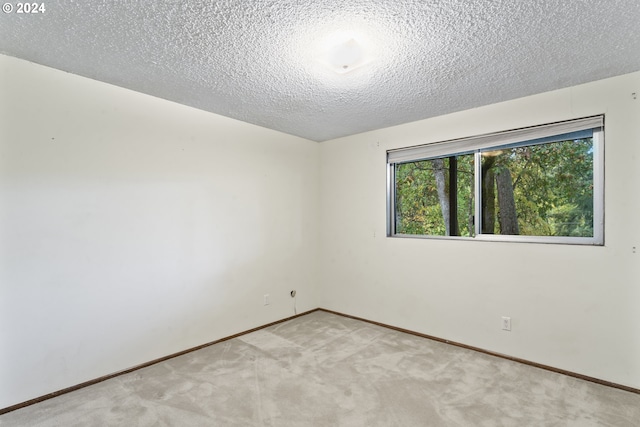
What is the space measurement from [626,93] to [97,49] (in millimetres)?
3578

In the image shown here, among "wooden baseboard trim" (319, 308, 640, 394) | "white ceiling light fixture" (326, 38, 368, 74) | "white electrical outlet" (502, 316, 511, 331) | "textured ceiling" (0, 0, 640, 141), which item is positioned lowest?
"wooden baseboard trim" (319, 308, 640, 394)

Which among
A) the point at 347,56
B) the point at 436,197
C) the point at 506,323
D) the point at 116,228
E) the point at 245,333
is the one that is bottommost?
→ the point at 245,333

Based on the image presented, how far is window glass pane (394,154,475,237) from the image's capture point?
10.1 ft

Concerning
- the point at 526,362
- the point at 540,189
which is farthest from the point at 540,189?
the point at 526,362

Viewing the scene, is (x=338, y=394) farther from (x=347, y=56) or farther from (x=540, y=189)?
(x=540, y=189)

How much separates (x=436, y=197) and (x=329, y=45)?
2.09m

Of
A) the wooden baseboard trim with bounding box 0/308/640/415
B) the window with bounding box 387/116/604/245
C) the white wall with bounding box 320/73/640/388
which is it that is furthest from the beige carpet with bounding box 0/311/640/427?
the window with bounding box 387/116/604/245

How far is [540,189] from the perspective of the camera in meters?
2.66

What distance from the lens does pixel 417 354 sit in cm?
276

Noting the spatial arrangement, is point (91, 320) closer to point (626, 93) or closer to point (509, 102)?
point (509, 102)

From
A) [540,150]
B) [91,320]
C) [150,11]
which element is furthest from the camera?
[540,150]

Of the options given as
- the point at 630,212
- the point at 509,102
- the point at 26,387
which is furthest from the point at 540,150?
the point at 26,387

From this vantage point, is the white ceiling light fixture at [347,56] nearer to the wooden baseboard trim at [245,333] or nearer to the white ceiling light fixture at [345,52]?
the white ceiling light fixture at [345,52]

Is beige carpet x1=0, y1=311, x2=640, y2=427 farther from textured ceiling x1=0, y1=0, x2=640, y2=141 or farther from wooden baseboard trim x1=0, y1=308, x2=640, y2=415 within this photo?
textured ceiling x1=0, y1=0, x2=640, y2=141
